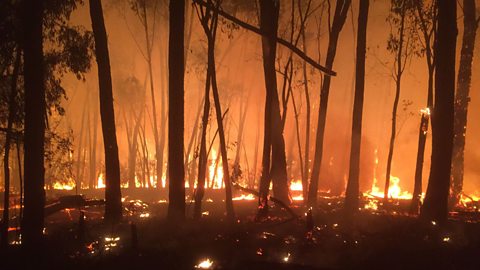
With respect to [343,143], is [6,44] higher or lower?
→ higher

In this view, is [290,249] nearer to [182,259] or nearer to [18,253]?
[182,259]

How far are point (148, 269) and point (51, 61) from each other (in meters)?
10.2

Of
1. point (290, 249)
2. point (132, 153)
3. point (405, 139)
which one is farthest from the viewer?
point (405, 139)

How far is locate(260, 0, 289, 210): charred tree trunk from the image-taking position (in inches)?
518

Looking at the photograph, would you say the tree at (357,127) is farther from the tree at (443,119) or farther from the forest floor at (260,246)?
the tree at (443,119)

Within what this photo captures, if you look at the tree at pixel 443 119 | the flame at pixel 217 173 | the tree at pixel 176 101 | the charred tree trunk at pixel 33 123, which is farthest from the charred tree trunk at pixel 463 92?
the charred tree trunk at pixel 33 123

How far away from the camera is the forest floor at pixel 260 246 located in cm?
952

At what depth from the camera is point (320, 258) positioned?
10.0 m

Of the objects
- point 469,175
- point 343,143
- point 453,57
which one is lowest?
point 469,175

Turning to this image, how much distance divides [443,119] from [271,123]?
599cm

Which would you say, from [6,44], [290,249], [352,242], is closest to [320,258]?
[290,249]

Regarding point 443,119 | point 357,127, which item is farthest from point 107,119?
point 443,119

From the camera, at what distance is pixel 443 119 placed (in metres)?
13.2

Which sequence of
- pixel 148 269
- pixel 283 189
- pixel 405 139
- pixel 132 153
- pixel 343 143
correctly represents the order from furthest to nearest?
pixel 405 139 < pixel 132 153 < pixel 343 143 < pixel 283 189 < pixel 148 269
